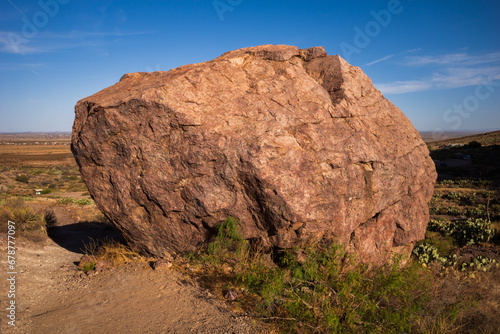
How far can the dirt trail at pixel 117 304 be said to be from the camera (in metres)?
4.23

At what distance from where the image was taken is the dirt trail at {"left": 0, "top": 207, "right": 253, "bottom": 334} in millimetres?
4230

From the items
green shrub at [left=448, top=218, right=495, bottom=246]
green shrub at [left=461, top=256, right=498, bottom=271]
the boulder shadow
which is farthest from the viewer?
green shrub at [left=448, top=218, right=495, bottom=246]

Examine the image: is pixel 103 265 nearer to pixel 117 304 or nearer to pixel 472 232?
pixel 117 304

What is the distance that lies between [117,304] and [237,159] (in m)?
2.91

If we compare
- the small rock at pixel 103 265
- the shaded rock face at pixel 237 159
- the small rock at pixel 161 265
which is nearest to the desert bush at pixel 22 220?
the small rock at pixel 103 265

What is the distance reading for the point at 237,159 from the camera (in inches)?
197

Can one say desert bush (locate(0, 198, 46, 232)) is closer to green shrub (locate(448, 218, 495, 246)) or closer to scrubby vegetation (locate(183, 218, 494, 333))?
scrubby vegetation (locate(183, 218, 494, 333))

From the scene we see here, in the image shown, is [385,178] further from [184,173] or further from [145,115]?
[145,115]

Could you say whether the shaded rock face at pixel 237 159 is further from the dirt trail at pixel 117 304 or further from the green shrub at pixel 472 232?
the green shrub at pixel 472 232

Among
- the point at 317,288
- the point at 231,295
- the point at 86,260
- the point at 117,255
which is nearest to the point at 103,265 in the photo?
the point at 117,255

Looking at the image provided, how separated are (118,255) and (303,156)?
4095 mm

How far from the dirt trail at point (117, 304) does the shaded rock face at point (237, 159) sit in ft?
2.40

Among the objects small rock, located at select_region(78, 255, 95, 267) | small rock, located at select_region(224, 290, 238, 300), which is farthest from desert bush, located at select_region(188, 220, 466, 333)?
small rock, located at select_region(78, 255, 95, 267)

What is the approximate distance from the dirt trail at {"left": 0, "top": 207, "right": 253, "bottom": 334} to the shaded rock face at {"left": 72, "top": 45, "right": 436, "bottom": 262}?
0.73 meters
